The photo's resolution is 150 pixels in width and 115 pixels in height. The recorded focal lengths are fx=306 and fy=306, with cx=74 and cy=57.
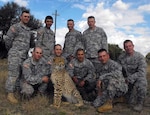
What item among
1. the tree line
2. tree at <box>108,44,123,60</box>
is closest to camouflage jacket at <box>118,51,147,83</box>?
tree at <box>108,44,123,60</box>

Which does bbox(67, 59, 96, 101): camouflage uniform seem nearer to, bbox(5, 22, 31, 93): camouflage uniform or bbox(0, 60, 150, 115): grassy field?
bbox(0, 60, 150, 115): grassy field

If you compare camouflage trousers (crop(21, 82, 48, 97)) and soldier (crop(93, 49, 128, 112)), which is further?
camouflage trousers (crop(21, 82, 48, 97))

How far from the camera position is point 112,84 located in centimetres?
745

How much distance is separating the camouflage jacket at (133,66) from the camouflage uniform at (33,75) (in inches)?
81.8

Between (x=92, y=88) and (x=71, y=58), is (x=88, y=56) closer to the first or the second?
(x=71, y=58)

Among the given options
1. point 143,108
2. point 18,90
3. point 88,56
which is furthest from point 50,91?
point 143,108

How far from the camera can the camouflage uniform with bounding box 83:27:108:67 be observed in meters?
9.03

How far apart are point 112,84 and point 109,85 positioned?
78mm

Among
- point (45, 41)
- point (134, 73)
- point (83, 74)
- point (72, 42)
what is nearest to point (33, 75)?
point (45, 41)

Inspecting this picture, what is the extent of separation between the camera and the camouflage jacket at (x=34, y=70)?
7936 millimetres

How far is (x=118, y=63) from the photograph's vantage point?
27.0 feet

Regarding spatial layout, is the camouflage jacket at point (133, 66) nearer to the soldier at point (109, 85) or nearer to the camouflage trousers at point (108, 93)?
the soldier at point (109, 85)

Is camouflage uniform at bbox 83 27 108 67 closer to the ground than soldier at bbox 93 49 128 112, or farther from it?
farther from it

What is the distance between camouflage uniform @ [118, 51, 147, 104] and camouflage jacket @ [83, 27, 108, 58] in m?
0.92
